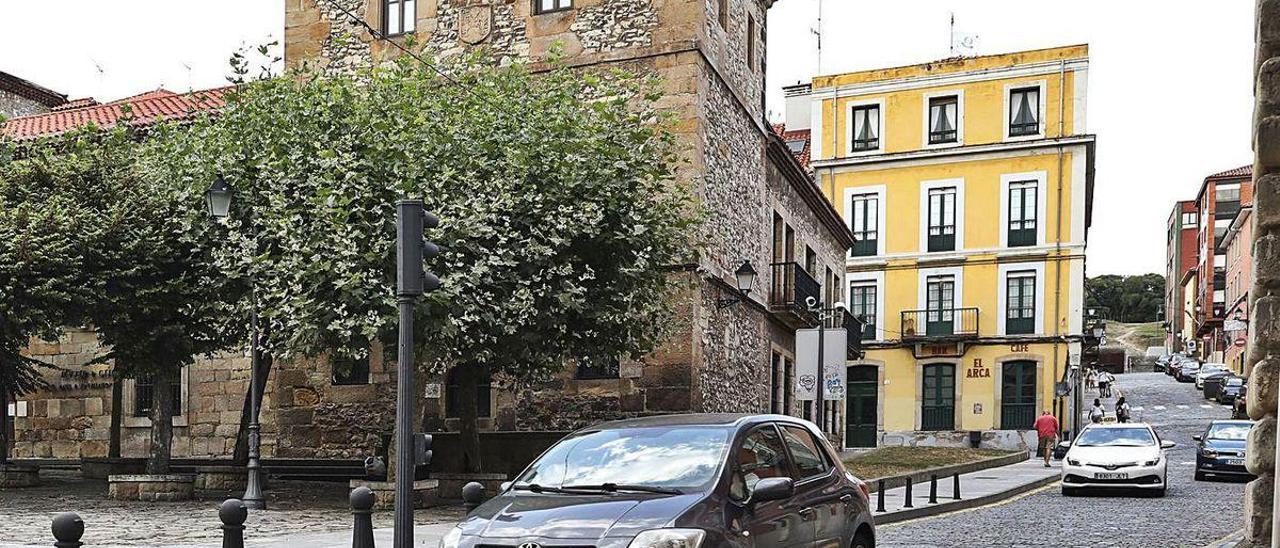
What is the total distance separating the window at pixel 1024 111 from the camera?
42500 mm

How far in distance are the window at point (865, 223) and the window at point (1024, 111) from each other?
5626mm

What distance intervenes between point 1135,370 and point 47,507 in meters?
101

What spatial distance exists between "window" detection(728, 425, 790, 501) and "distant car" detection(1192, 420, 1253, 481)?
753 inches

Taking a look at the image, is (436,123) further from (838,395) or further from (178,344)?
(838,395)

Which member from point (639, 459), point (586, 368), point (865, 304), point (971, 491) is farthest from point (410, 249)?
point (865, 304)

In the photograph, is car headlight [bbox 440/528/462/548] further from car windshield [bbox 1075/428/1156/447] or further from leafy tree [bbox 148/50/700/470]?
car windshield [bbox 1075/428/1156/447]

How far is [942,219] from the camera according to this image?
44.4 metres

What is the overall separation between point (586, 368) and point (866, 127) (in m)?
26.5

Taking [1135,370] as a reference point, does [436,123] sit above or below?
above

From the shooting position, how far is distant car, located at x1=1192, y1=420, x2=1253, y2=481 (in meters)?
24.3

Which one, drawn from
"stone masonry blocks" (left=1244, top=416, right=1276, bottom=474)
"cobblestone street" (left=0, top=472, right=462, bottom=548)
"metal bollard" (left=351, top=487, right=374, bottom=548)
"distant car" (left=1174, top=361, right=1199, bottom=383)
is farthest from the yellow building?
"distant car" (left=1174, top=361, right=1199, bottom=383)

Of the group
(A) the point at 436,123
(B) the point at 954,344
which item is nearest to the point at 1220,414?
(B) the point at 954,344

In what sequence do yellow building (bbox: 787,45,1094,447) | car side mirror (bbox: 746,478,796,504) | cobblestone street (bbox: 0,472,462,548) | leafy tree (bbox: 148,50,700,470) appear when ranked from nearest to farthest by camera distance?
car side mirror (bbox: 746,478,796,504) < cobblestone street (bbox: 0,472,462,548) < leafy tree (bbox: 148,50,700,470) < yellow building (bbox: 787,45,1094,447)

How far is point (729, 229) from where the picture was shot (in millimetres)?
23406
